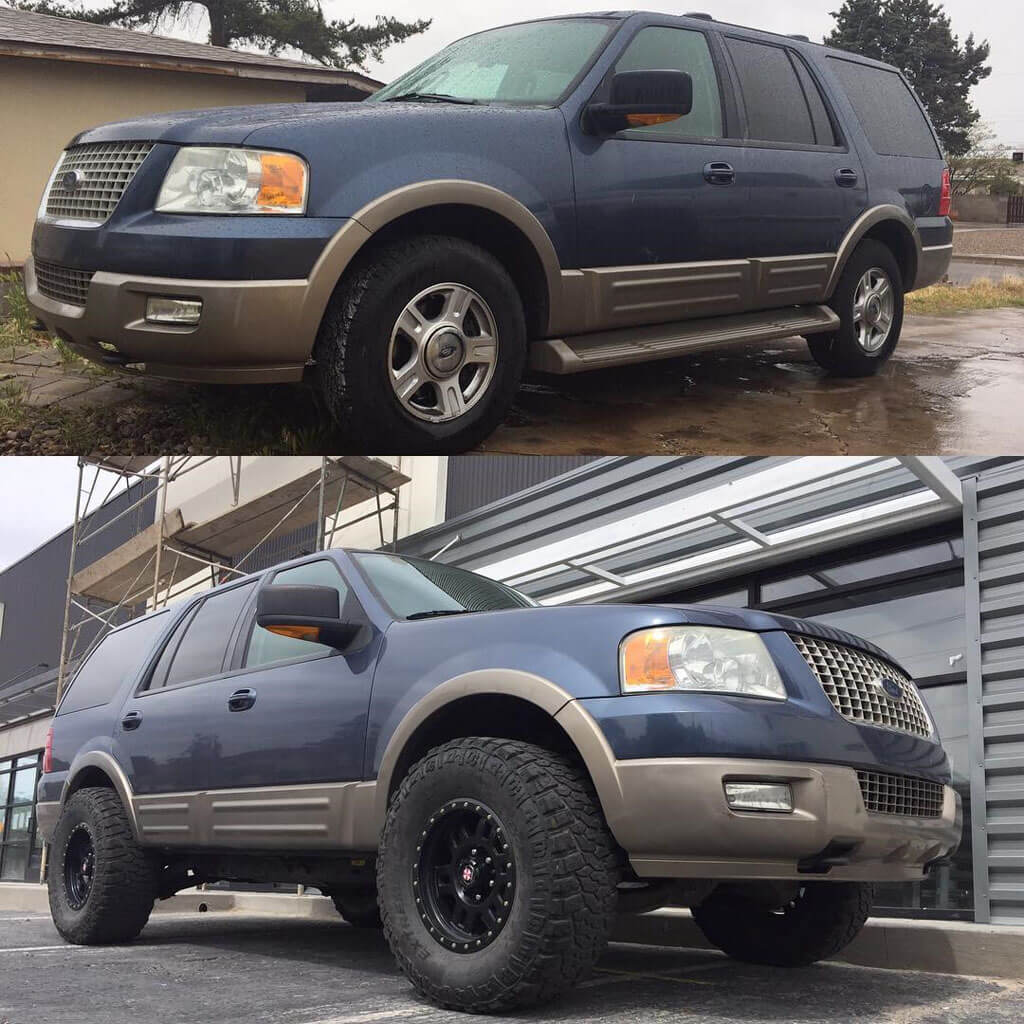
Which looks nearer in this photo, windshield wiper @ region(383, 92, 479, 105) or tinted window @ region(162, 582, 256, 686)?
tinted window @ region(162, 582, 256, 686)

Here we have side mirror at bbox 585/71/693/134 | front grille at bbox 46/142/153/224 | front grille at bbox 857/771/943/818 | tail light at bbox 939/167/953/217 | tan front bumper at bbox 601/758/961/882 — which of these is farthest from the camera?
tail light at bbox 939/167/953/217

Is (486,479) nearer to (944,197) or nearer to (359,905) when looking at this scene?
(944,197)

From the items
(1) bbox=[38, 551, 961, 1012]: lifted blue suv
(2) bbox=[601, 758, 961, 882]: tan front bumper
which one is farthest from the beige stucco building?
(2) bbox=[601, 758, 961, 882]: tan front bumper

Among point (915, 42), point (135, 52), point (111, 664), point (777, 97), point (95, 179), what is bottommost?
point (111, 664)

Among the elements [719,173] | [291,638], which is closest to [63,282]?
[291,638]

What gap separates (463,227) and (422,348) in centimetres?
64

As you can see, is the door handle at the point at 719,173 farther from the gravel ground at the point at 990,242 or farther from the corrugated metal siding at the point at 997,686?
the gravel ground at the point at 990,242

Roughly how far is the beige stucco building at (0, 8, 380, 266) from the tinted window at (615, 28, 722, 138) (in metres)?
9.75

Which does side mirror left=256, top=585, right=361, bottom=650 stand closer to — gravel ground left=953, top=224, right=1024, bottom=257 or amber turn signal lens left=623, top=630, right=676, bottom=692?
amber turn signal lens left=623, top=630, right=676, bottom=692

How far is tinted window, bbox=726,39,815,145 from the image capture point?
6508 millimetres

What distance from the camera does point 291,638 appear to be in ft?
14.5

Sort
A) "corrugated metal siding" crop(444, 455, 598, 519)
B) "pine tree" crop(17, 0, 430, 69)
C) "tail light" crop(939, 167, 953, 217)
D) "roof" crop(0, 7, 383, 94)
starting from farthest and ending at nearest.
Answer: "pine tree" crop(17, 0, 430, 69) → "roof" crop(0, 7, 383, 94) → "corrugated metal siding" crop(444, 455, 598, 519) → "tail light" crop(939, 167, 953, 217)

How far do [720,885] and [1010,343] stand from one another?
27.7 ft

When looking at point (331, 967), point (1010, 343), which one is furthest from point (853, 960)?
point (1010, 343)
